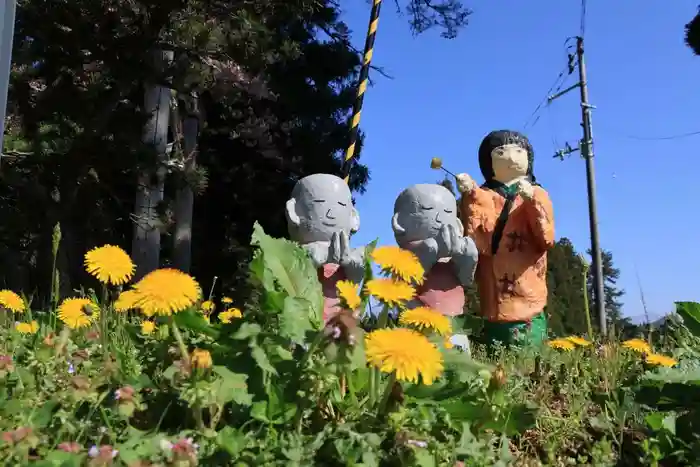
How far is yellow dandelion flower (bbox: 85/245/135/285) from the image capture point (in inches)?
64.7

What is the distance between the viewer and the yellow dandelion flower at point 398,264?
1682 mm

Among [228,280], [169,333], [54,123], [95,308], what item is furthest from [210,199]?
[169,333]

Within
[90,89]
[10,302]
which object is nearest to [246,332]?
[10,302]

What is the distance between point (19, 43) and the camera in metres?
5.20

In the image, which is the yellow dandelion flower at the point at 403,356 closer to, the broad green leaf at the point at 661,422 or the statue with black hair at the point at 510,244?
the broad green leaf at the point at 661,422

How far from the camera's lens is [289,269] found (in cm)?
181

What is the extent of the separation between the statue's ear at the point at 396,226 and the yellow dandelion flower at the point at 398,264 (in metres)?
1.76

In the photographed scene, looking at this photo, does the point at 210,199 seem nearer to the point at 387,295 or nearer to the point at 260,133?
the point at 260,133

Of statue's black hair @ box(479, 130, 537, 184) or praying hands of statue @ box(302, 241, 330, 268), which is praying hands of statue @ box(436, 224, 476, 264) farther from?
statue's black hair @ box(479, 130, 537, 184)

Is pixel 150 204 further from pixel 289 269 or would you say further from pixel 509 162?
pixel 289 269

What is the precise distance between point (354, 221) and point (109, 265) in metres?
2.13

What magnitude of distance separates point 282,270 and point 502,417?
2.21 feet

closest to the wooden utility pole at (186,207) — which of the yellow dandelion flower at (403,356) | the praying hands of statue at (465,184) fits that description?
the praying hands of statue at (465,184)

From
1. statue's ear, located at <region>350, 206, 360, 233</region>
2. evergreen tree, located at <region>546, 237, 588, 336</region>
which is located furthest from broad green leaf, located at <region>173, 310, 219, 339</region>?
evergreen tree, located at <region>546, 237, 588, 336</region>
